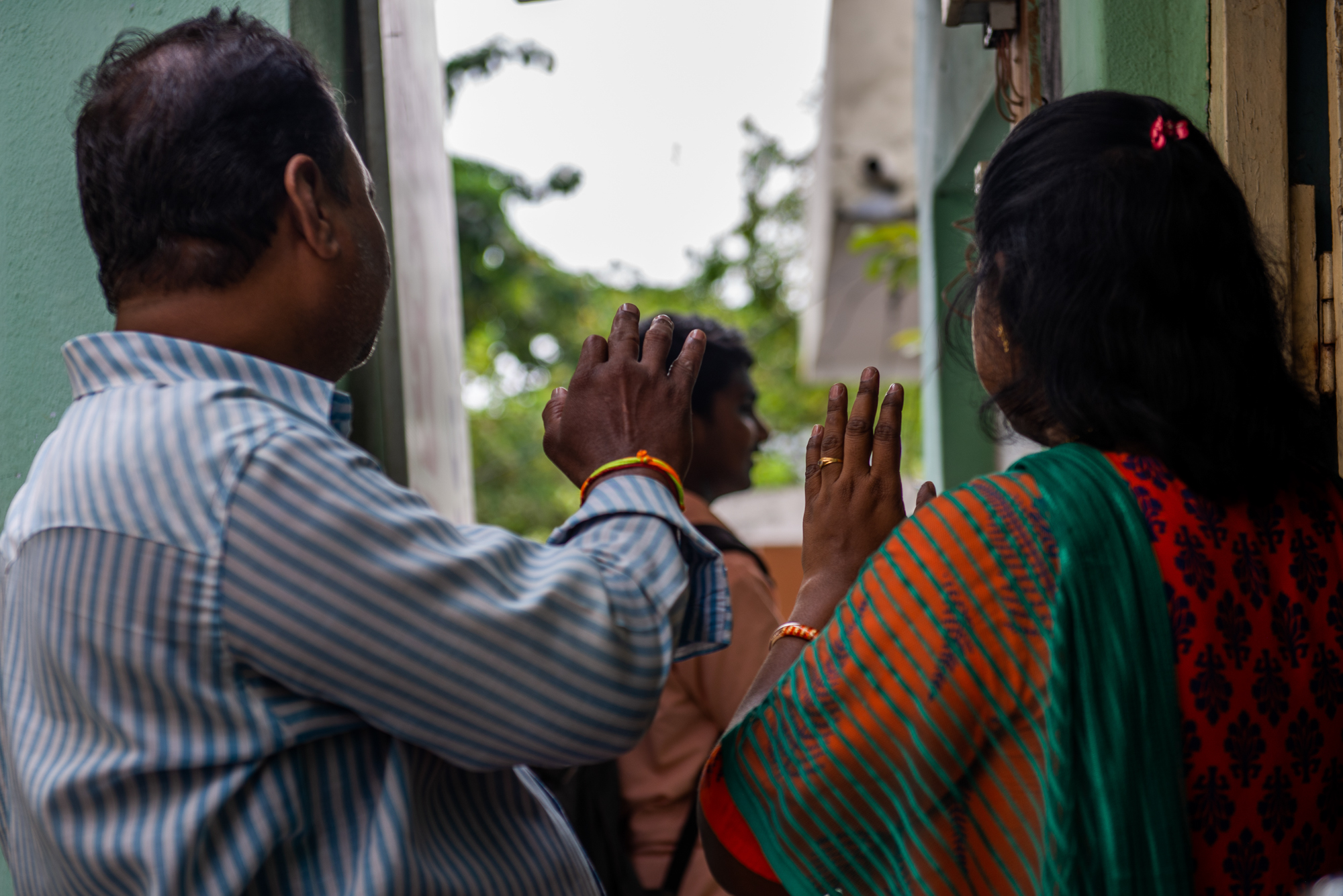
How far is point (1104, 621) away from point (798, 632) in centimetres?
43

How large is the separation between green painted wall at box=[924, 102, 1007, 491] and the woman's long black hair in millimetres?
2628

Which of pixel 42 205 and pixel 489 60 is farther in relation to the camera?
pixel 489 60

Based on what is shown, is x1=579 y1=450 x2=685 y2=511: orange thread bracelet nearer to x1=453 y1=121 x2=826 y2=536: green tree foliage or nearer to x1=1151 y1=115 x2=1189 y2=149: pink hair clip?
x1=1151 y1=115 x2=1189 y2=149: pink hair clip

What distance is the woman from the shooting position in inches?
48.8

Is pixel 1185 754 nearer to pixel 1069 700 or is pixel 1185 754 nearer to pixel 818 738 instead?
pixel 1069 700

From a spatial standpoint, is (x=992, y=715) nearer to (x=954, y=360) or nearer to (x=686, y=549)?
(x=686, y=549)

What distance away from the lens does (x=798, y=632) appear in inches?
60.4

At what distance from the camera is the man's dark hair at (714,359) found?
3279 mm

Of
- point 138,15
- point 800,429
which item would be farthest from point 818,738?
point 800,429

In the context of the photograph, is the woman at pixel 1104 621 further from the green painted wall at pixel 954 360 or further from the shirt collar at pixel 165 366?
the green painted wall at pixel 954 360

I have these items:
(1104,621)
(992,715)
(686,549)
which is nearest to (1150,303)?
(1104,621)

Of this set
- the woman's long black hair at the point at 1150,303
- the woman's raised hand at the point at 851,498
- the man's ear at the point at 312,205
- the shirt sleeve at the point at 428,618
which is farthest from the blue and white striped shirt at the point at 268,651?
the woman's long black hair at the point at 1150,303

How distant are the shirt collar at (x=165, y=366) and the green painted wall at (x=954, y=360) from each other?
10.4 feet

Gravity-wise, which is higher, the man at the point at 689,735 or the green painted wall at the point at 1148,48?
the green painted wall at the point at 1148,48
